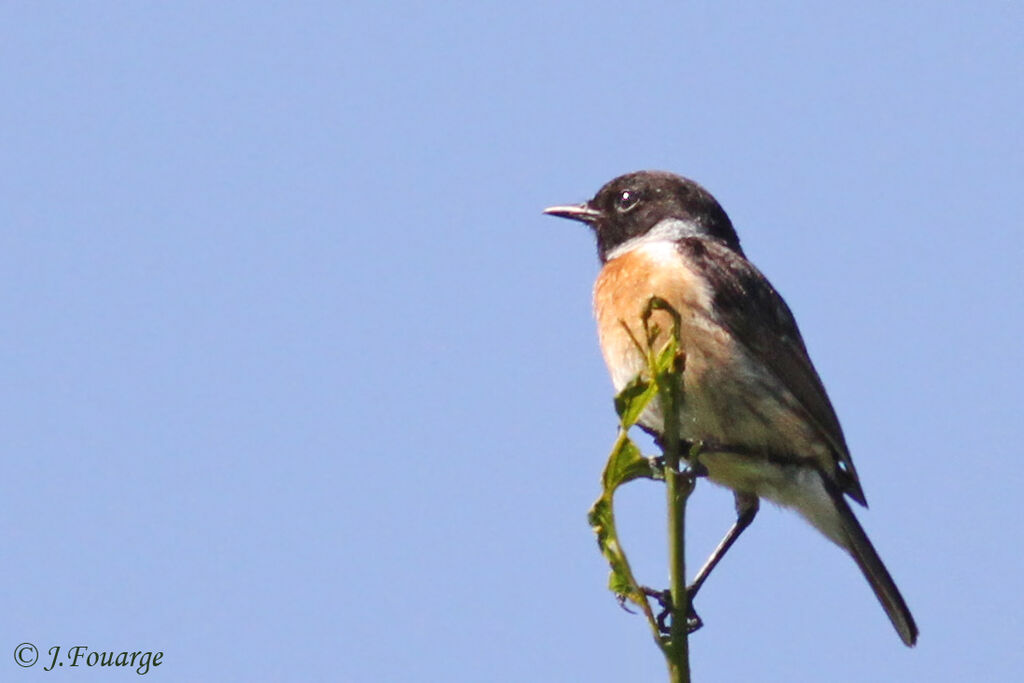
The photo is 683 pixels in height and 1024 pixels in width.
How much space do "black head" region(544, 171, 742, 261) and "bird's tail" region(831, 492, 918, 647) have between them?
6.55ft

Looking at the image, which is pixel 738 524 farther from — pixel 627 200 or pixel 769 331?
pixel 627 200

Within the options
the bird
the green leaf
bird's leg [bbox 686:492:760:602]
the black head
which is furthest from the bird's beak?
the green leaf

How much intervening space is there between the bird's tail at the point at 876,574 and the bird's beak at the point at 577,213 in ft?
8.01

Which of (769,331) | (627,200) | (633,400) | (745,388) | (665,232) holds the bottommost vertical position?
(633,400)

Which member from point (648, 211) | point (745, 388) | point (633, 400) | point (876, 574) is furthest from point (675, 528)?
point (648, 211)

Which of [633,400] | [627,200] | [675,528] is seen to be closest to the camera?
[675,528]

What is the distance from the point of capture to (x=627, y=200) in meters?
8.04

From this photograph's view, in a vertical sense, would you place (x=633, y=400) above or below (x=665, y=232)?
below

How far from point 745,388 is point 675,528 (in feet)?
15.0

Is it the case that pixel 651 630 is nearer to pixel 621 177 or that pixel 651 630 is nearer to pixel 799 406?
pixel 799 406

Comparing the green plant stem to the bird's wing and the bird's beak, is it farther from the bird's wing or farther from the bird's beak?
the bird's beak

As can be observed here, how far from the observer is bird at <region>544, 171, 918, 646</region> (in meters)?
6.22

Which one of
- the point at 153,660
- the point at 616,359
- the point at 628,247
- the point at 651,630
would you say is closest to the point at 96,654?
the point at 153,660

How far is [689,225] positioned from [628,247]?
375 mm
